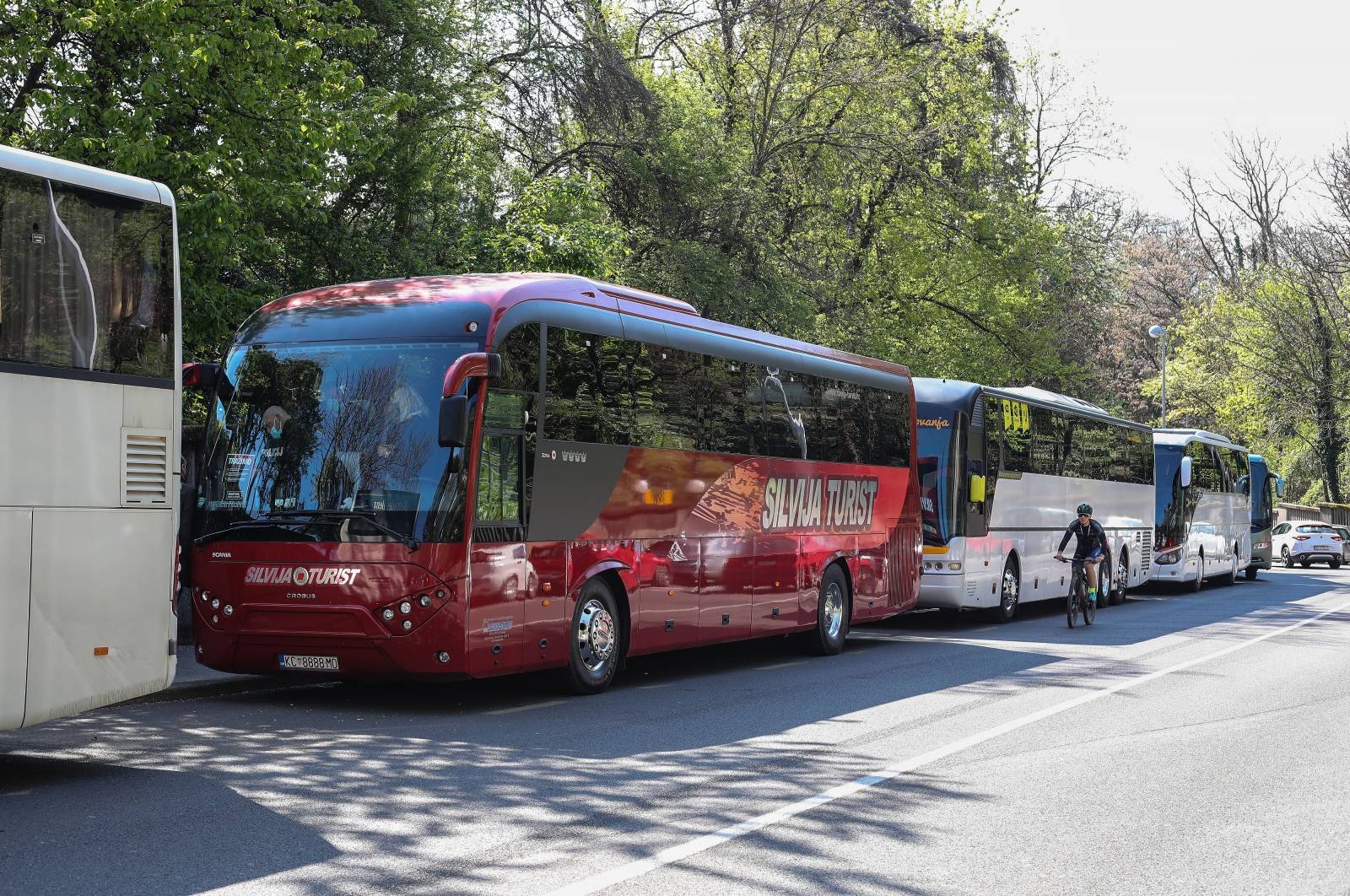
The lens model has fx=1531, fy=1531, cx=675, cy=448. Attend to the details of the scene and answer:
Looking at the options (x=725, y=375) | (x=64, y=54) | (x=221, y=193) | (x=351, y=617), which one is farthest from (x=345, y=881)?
(x=64, y=54)

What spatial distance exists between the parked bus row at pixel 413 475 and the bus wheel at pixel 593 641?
1.2 inches

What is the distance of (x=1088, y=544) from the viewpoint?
77.4 ft

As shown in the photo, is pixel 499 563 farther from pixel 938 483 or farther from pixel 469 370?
pixel 938 483

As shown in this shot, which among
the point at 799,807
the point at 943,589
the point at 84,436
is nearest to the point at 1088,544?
the point at 943,589

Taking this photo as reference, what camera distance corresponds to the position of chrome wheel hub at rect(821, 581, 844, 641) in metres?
18.1

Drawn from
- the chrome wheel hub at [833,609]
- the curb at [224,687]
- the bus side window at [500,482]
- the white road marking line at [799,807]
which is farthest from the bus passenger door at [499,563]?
the chrome wheel hub at [833,609]

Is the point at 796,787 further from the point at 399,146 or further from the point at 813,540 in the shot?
the point at 399,146

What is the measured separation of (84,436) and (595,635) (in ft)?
18.6

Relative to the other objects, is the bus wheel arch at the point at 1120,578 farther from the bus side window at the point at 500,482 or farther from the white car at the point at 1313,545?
the white car at the point at 1313,545

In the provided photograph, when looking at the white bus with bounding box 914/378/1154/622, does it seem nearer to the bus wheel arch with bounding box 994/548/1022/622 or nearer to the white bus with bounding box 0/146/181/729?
the bus wheel arch with bounding box 994/548/1022/622

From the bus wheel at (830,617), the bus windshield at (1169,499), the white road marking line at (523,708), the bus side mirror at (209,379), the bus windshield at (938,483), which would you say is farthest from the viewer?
the bus windshield at (1169,499)

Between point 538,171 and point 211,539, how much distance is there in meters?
17.8

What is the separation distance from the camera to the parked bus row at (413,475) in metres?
8.47

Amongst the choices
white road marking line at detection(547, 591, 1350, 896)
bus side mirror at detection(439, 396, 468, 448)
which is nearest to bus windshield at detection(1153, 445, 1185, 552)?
white road marking line at detection(547, 591, 1350, 896)
